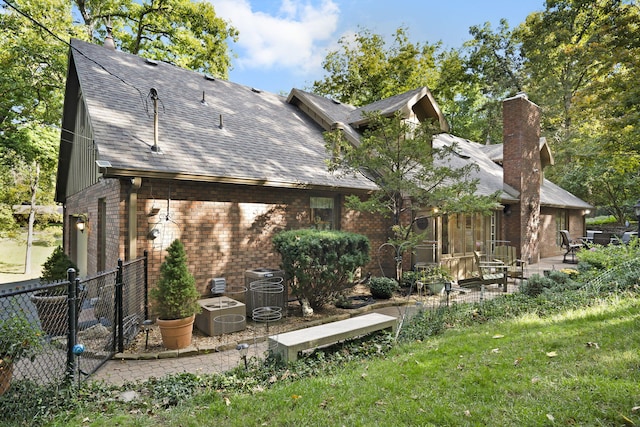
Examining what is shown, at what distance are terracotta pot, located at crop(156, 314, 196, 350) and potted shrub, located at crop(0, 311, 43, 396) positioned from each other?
6.15 ft

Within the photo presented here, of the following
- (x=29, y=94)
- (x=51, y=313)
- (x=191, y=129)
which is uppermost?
(x=29, y=94)

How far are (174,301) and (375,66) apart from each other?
882 inches

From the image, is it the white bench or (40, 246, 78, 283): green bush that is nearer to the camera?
the white bench

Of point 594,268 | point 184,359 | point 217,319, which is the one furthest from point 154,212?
point 594,268

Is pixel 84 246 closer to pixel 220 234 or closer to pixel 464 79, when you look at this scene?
pixel 220 234

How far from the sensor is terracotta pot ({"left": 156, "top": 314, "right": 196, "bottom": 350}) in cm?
541

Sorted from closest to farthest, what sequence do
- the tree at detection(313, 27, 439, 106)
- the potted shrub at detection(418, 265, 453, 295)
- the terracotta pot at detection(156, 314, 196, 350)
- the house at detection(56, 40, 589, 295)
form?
the terracotta pot at detection(156, 314, 196, 350) < the house at detection(56, 40, 589, 295) < the potted shrub at detection(418, 265, 453, 295) < the tree at detection(313, 27, 439, 106)

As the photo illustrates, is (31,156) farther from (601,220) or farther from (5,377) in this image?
(601,220)

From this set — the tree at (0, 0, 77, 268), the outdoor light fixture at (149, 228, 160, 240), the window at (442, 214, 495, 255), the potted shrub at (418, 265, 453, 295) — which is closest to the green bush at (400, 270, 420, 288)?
the potted shrub at (418, 265, 453, 295)

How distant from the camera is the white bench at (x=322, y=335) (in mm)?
4348

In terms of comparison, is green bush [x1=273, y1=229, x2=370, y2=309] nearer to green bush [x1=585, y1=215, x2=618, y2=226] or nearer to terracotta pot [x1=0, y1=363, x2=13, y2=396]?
terracotta pot [x1=0, y1=363, x2=13, y2=396]

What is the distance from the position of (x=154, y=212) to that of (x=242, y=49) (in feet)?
63.7

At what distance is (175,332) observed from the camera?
215 inches

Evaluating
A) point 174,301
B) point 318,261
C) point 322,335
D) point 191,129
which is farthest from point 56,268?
point 322,335
